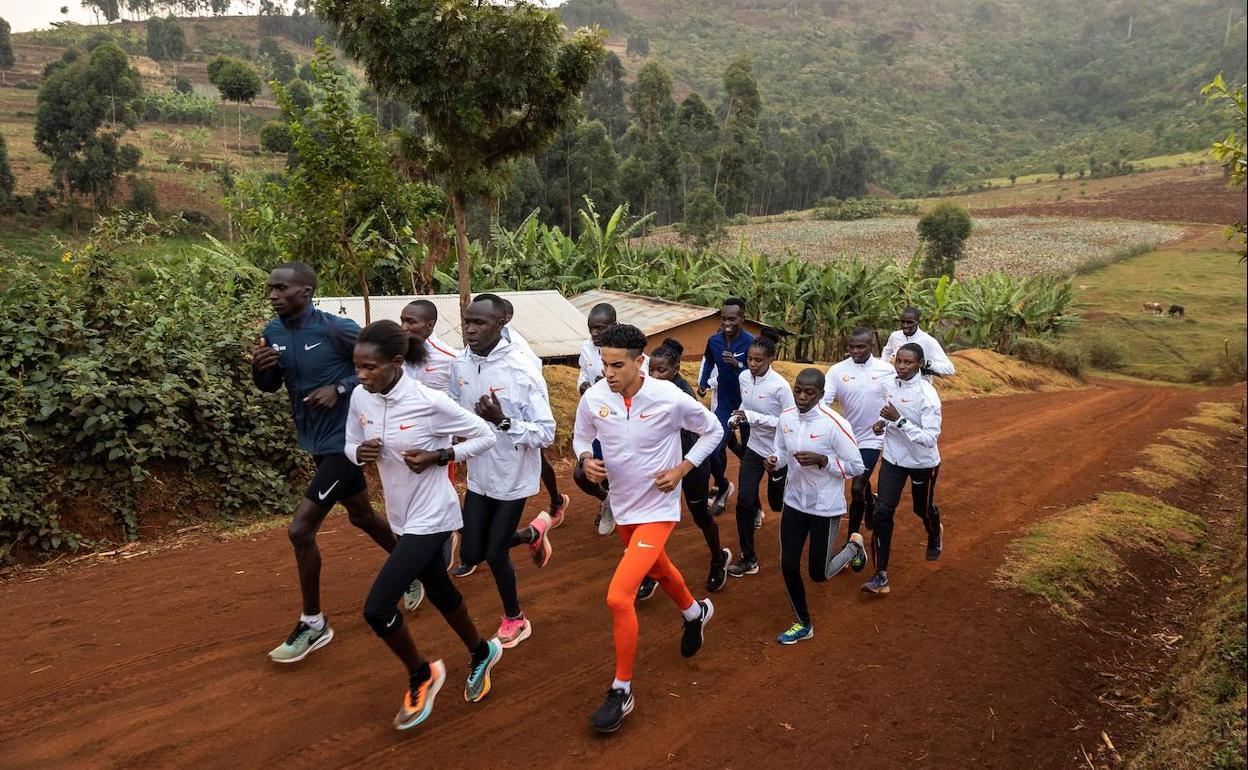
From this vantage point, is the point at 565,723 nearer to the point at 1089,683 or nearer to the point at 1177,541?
the point at 1089,683

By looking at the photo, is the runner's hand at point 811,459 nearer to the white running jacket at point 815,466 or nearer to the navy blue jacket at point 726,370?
the white running jacket at point 815,466

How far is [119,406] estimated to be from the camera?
7.57 meters

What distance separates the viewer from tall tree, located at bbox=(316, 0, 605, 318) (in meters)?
10.5

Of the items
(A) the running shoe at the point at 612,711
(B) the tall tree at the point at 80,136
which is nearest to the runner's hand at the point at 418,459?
(A) the running shoe at the point at 612,711

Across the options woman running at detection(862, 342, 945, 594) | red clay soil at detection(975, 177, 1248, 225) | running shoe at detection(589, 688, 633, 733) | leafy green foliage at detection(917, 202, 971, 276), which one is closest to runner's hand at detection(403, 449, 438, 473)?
running shoe at detection(589, 688, 633, 733)

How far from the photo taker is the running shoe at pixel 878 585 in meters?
6.92

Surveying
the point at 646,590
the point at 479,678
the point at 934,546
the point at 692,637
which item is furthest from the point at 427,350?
the point at 934,546

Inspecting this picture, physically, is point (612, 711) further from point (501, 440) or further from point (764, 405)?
point (764, 405)

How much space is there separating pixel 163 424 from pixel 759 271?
17.7 m

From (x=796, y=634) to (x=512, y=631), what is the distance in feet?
6.42

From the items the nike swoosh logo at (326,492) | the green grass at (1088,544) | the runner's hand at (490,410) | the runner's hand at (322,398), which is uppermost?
the runner's hand at (322,398)

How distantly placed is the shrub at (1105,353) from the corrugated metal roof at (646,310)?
26.3 metres

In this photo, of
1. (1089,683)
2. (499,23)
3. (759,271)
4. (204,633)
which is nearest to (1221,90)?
(1089,683)

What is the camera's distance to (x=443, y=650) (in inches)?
218
